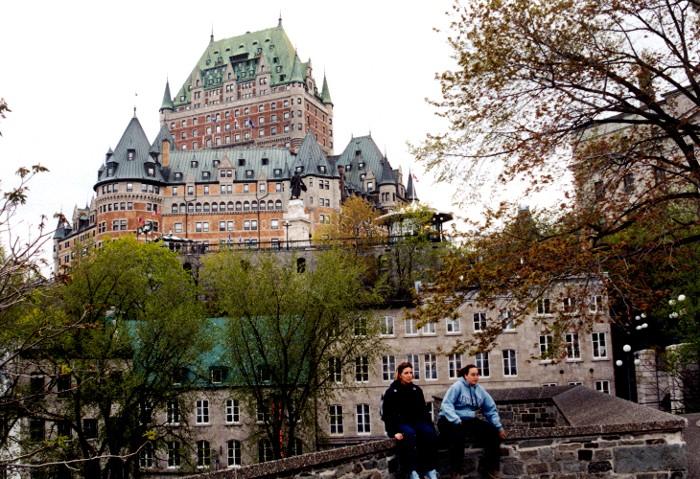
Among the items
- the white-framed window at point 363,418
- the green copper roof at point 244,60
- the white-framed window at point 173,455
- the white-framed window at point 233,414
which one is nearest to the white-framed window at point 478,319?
the white-framed window at point 363,418

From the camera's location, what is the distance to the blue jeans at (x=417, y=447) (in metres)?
9.94

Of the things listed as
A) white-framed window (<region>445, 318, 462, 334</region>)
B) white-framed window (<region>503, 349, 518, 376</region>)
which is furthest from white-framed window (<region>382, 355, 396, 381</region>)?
white-framed window (<region>503, 349, 518, 376</region>)

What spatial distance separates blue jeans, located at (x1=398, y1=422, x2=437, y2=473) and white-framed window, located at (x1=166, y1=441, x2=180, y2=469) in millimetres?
27090

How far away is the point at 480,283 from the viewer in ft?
50.5

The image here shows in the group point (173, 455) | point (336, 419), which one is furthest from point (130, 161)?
point (173, 455)

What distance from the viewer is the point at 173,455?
3956cm

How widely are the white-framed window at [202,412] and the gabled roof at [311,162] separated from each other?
241 ft

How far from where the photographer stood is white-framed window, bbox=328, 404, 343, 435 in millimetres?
44562

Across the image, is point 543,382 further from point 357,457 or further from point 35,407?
point 357,457

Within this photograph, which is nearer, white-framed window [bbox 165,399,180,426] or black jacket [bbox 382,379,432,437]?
black jacket [bbox 382,379,432,437]

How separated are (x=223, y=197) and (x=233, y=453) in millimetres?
74214

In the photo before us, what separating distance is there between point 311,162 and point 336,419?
7535cm

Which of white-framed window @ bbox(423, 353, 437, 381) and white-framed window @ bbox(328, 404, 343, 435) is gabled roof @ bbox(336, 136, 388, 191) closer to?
white-framed window @ bbox(423, 353, 437, 381)

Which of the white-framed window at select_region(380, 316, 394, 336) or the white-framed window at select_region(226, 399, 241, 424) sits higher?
the white-framed window at select_region(380, 316, 394, 336)
